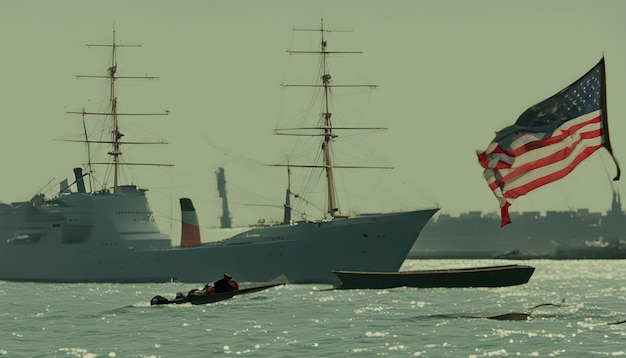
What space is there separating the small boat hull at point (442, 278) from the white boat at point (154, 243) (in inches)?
452

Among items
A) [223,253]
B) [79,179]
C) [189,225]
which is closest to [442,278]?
[223,253]

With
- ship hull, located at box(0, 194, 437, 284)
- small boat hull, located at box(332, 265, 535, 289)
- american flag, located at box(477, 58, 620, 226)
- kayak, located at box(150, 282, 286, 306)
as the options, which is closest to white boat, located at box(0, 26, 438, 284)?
ship hull, located at box(0, 194, 437, 284)

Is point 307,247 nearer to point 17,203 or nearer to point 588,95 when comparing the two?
point 17,203

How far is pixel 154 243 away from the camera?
92562 mm

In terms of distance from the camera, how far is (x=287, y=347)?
113 ft

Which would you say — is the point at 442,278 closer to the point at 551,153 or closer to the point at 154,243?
the point at 154,243

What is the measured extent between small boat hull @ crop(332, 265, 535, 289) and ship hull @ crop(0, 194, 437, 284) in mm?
11574

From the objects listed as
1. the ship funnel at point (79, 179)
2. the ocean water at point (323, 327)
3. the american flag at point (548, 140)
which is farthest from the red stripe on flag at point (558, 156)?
the ship funnel at point (79, 179)

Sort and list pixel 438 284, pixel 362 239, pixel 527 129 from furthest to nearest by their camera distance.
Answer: pixel 362 239
pixel 438 284
pixel 527 129

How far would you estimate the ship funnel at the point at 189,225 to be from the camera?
93500 millimetres

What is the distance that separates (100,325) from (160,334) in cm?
577

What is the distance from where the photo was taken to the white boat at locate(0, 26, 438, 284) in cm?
8056

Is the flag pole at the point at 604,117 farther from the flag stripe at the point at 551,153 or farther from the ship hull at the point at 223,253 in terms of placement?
the ship hull at the point at 223,253

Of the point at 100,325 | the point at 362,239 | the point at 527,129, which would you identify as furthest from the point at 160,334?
the point at 362,239
